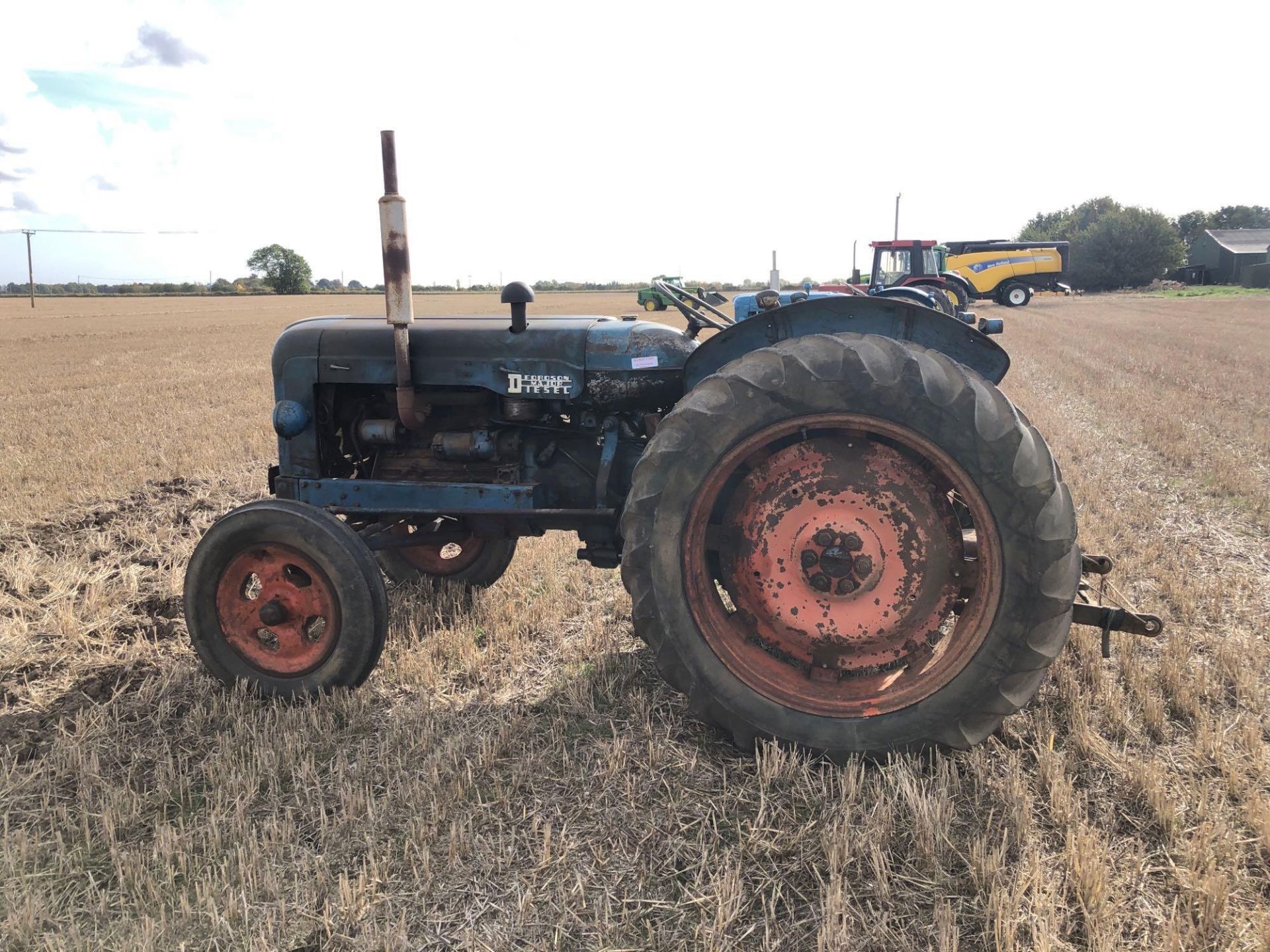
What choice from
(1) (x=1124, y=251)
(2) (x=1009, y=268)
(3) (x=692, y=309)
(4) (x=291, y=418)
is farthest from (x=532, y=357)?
(1) (x=1124, y=251)

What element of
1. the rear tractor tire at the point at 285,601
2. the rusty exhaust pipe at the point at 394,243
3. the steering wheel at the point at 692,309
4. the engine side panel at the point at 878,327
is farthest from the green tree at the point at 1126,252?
the rear tractor tire at the point at 285,601

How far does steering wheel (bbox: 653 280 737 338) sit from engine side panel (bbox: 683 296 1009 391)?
0.49 meters

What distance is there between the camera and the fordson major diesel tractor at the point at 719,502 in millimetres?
2559

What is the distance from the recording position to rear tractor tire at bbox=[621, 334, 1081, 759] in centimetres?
251

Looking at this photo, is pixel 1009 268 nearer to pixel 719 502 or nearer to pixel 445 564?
pixel 445 564

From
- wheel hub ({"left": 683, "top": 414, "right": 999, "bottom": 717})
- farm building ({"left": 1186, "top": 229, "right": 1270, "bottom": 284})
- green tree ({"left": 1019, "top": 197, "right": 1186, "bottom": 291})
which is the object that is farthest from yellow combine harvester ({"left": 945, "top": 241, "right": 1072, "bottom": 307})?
wheel hub ({"left": 683, "top": 414, "right": 999, "bottom": 717})

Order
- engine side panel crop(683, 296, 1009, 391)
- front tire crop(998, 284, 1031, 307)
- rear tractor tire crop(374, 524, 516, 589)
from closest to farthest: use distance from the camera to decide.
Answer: engine side panel crop(683, 296, 1009, 391), rear tractor tire crop(374, 524, 516, 589), front tire crop(998, 284, 1031, 307)

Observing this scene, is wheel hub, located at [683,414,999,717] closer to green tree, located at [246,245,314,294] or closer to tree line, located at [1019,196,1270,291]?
tree line, located at [1019,196,1270,291]

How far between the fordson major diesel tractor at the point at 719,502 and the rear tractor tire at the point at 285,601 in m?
0.01

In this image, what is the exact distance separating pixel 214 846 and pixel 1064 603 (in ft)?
8.79

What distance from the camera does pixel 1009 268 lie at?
3297 cm

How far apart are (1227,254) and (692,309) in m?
65.5

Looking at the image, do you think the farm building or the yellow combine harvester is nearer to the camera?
the yellow combine harvester

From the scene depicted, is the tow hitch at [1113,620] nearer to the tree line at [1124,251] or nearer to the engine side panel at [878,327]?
the engine side panel at [878,327]
